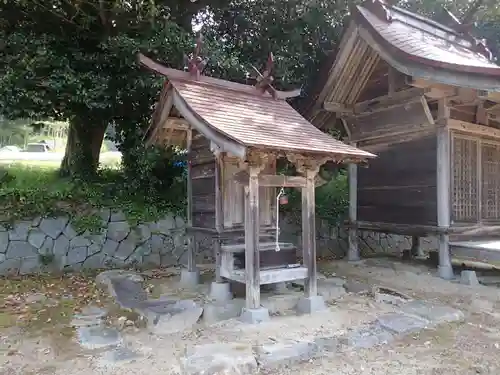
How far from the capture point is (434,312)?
18.5ft

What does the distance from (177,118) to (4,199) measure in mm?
4847

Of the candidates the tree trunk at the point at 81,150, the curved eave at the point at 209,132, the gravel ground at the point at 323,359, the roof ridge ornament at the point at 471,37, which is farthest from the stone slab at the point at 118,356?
the roof ridge ornament at the point at 471,37

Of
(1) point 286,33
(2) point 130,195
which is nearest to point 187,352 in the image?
(2) point 130,195

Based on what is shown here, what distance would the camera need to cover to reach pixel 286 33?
1044 cm

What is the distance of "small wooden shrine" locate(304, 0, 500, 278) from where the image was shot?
7762 millimetres

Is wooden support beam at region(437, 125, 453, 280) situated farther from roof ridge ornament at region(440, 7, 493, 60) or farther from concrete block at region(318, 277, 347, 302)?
roof ridge ornament at region(440, 7, 493, 60)

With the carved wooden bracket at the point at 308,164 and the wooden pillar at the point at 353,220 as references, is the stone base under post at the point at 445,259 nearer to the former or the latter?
the wooden pillar at the point at 353,220

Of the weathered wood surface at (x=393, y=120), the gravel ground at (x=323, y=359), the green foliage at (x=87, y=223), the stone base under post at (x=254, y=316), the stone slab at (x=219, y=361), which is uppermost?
the weathered wood surface at (x=393, y=120)

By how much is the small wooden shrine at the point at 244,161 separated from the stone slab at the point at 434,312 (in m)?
1.34

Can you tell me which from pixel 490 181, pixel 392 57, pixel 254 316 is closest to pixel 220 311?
pixel 254 316

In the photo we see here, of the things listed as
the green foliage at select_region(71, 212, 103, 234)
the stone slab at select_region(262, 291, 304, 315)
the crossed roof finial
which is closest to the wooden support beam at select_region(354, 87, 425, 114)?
the crossed roof finial

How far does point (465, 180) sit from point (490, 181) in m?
0.97

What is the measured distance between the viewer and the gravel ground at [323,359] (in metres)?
4.04

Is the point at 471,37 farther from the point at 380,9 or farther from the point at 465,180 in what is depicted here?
the point at 465,180
